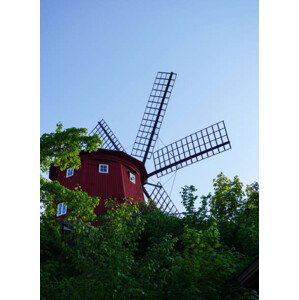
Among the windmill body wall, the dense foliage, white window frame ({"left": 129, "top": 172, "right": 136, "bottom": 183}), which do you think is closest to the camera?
the dense foliage

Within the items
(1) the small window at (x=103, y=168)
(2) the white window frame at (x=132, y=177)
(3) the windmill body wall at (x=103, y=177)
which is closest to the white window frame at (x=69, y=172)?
(3) the windmill body wall at (x=103, y=177)

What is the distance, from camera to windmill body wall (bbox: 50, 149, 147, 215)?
59.9 ft

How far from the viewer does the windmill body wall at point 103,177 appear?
18.3 m

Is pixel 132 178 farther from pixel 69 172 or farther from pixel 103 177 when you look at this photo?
pixel 69 172

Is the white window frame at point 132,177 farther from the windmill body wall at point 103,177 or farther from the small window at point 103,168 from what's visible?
the small window at point 103,168

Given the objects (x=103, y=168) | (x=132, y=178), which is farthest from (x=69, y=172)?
(x=132, y=178)

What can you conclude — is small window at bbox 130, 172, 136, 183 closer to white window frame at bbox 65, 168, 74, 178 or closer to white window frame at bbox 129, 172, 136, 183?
white window frame at bbox 129, 172, 136, 183

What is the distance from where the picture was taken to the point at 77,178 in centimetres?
1845

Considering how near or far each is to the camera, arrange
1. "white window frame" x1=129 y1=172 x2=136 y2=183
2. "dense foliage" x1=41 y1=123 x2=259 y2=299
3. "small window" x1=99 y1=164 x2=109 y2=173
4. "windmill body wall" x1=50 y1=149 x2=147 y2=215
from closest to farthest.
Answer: "dense foliage" x1=41 y1=123 x2=259 y2=299 < "windmill body wall" x1=50 y1=149 x2=147 y2=215 < "small window" x1=99 y1=164 x2=109 y2=173 < "white window frame" x1=129 y1=172 x2=136 y2=183

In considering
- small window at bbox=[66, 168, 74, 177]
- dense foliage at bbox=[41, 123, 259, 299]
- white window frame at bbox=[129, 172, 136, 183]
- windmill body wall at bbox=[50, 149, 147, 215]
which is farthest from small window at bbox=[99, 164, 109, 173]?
dense foliage at bbox=[41, 123, 259, 299]
